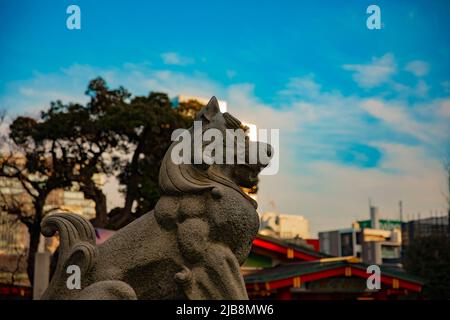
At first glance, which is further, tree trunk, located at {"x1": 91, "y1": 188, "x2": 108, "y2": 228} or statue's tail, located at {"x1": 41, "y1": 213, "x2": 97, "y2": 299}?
tree trunk, located at {"x1": 91, "y1": 188, "x2": 108, "y2": 228}

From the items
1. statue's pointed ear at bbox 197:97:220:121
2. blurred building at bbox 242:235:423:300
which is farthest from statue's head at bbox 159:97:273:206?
blurred building at bbox 242:235:423:300

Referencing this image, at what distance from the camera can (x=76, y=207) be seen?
797 inches

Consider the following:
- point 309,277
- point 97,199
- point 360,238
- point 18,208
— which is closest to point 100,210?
point 97,199

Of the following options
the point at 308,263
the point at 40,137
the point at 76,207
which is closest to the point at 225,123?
the point at 308,263

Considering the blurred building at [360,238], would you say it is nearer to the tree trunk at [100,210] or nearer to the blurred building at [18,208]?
the blurred building at [18,208]

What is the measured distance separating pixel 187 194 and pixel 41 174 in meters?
13.9

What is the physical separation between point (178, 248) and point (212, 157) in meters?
0.84

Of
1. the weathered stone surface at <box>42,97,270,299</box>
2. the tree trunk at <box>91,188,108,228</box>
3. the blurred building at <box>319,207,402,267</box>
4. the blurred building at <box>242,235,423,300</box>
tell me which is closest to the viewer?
the weathered stone surface at <box>42,97,270,299</box>

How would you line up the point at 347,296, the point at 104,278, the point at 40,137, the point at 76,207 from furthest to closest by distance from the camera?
the point at 76,207, the point at 40,137, the point at 347,296, the point at 104,278

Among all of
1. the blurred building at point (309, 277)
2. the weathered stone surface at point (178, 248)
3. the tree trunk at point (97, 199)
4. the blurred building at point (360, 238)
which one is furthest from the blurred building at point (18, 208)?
the blurred building at point (360, 238)

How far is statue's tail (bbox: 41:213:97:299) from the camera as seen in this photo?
4.43 meters

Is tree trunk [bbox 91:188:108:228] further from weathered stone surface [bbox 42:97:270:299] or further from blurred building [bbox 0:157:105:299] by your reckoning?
weathered stone surface [bbox 42:97:270:299]

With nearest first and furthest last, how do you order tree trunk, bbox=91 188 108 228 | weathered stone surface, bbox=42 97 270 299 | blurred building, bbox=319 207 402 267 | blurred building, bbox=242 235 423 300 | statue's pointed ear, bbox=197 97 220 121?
weathered stone surface, bbox=42 97 270 299 → statue's pointed ear, bbox=197 97 220 121 → blurred building, bbox=242 235 423 300 → tree trunk, bbox=91 188 108 228 → blurred building, bbox=319 207 402 267
